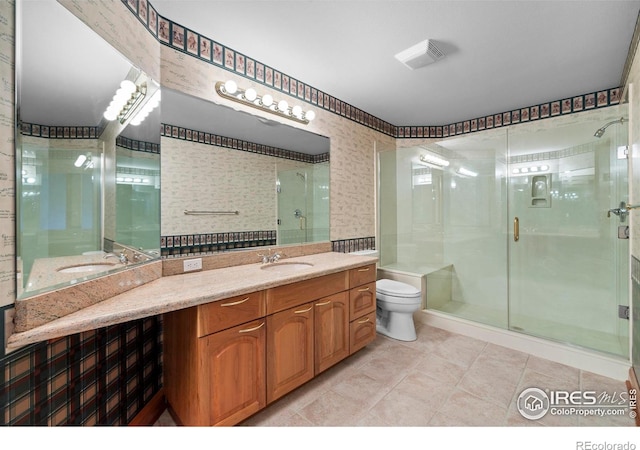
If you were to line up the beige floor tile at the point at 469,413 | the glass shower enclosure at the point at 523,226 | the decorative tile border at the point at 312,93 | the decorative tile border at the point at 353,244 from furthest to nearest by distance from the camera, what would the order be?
1. the decorative tile border at the point at 353,244
2. the glass shower enclosure at the point at 523,226
3. the decorative tile border at the point at 312,93
4. the beige floor tile at the point at 469,413

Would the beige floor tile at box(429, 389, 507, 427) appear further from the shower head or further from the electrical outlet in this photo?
the shower head

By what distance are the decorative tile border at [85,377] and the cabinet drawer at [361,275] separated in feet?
4.34

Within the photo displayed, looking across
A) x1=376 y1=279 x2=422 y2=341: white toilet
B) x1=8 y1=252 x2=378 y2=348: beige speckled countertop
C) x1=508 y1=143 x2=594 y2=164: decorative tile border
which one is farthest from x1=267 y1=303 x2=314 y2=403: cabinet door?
x1=508 y1=143 x2=594 y2=164: decorative tile border

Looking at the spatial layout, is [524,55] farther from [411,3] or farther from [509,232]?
[509,232]

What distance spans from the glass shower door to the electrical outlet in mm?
2723

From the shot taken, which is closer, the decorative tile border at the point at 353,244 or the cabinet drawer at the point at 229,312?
the cabinet drawer at the point at 229,312

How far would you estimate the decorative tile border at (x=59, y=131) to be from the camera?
3.07 ft

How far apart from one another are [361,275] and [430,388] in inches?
34.6

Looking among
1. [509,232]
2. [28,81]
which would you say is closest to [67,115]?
[28,81]

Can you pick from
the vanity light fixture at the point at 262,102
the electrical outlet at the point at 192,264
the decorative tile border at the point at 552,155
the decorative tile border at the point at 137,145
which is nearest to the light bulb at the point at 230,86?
the vanity light fixture at the point at 262,102

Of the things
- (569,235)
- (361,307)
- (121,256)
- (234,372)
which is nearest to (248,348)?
(234,372)

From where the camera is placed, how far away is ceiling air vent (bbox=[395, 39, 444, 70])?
5.99 feet

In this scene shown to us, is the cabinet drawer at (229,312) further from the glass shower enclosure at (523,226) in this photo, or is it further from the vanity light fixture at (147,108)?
the glass shower enclosure at (523,226)

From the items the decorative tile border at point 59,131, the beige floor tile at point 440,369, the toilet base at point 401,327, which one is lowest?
the beige floor tile at point 440,369
